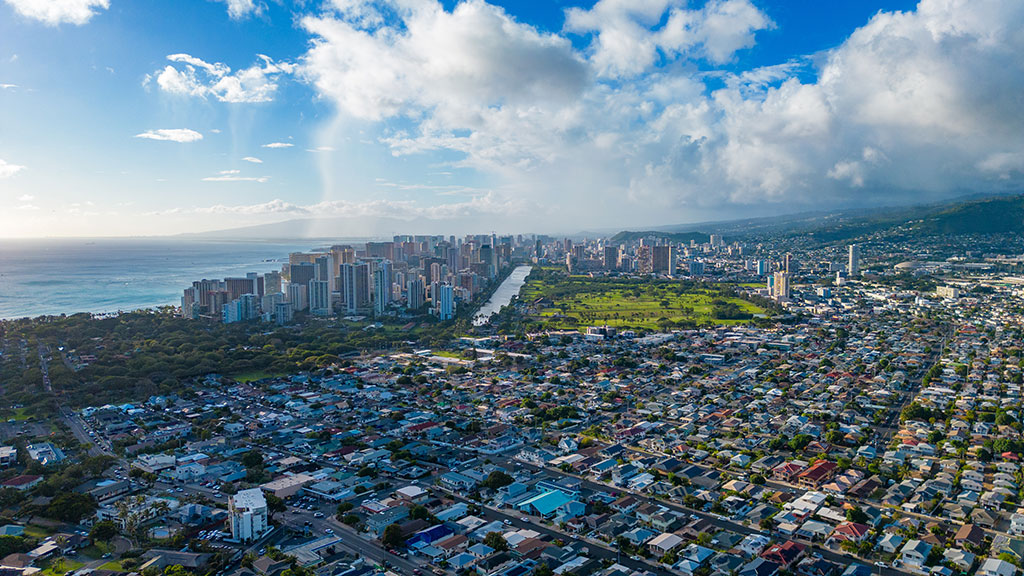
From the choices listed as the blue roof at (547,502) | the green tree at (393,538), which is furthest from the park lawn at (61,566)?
the blue roof at (547,502)

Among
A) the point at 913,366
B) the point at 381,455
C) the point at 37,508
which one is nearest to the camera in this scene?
the point at 37,508

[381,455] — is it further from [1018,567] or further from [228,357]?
[228,357]

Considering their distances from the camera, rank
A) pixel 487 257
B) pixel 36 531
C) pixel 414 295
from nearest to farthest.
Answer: pixel 36 531
pixel 414 295
pixel 487 257

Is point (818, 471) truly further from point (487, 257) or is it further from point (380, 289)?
point (487, 257)

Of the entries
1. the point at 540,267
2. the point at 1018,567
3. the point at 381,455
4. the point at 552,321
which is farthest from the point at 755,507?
the point at 540,267

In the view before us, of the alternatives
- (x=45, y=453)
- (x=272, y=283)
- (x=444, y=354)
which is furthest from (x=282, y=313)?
(x=45, y=453)

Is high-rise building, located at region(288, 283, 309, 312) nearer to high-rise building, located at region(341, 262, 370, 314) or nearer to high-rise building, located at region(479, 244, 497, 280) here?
high-rise building, located at region(341, 262, 370, 314)

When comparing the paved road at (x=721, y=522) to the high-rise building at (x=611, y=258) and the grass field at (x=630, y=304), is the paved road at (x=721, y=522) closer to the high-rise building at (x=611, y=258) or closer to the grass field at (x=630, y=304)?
the grass field at (x=630, y=304)
